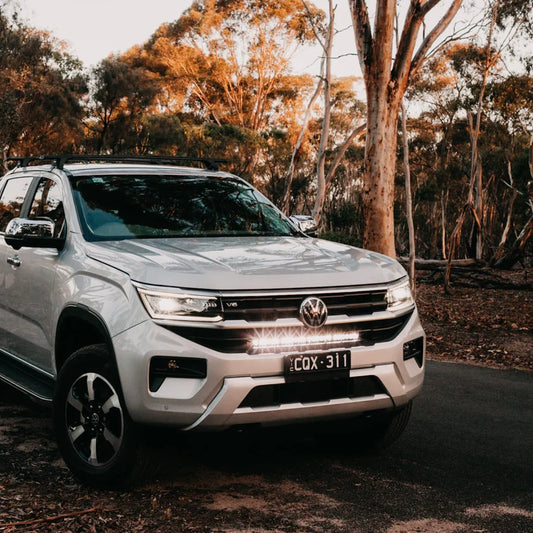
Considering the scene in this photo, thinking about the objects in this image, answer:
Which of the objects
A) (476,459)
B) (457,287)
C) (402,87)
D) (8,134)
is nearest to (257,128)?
(8,134)

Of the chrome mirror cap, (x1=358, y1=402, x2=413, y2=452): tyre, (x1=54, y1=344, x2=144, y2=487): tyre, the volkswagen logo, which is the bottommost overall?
(x1=358, y1=402, x2=413, y2=452): tyre

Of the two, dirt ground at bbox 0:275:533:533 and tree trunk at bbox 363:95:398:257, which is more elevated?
tree trunk at bbox 363:95:398:257

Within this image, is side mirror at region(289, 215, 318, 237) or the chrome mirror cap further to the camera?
side mirror at region(289, 215, 318, 237)

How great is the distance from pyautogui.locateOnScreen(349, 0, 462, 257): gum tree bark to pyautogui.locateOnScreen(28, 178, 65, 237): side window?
792 cm

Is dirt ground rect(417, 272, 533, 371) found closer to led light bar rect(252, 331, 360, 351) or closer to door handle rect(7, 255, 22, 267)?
led light bar rect(252, 331, 360, 351)

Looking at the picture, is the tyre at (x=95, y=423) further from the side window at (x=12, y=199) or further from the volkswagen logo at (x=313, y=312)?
the side window at (x=12, y=199)

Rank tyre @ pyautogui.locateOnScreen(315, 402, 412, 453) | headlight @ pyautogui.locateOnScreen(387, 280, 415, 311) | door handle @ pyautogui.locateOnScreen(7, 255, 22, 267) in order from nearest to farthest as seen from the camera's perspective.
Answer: headlight @ pyautogui.locateOnScreen(387, 280, 415, 311), tyre @ pyautogui.locateOnScreen(315, 402, 412, 453), door handle @ pyautogui.locateOnScreen(7, 255, 22, 267)

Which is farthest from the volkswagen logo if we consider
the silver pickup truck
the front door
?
the front door

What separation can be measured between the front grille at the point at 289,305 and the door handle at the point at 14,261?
1975 millimetres

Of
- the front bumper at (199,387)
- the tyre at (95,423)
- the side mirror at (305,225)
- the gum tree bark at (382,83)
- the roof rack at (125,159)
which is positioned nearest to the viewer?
the front bumper at (199,387)

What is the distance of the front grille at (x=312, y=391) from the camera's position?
382cm

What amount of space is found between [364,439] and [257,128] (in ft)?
137

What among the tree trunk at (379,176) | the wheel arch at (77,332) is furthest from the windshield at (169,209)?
the tree trunk at (379,176)

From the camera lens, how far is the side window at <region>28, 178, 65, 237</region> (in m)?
5.05
